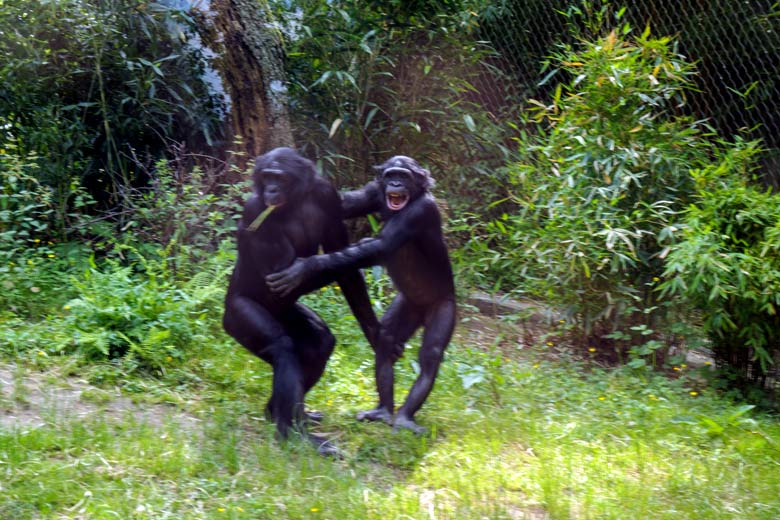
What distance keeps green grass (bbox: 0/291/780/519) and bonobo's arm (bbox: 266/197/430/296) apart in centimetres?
74

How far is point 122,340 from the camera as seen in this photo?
4605 mm

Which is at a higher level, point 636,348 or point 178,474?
point 178,474

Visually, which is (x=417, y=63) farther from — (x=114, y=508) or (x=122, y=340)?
(x=114, y=508)

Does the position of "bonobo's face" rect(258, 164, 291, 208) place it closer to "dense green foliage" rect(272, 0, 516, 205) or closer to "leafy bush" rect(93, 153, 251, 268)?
"leafy bush" rect(93, 153, 251, 268)

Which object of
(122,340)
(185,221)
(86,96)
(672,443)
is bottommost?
(672,443)

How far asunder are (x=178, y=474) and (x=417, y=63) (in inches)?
181

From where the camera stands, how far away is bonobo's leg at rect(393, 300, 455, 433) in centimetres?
423

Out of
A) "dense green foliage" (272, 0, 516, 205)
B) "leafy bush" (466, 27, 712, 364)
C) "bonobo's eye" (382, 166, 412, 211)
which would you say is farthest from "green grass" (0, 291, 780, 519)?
"dense green foliage" (272, 0, 516, 205)

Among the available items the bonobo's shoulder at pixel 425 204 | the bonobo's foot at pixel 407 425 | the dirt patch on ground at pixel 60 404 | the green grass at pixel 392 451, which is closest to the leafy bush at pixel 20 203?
the green grass at pixel 392 451

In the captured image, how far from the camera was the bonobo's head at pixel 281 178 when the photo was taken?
162 inches

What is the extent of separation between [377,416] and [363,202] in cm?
116

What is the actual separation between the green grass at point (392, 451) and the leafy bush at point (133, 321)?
0.12m

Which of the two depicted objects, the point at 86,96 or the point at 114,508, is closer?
the point at 114,508

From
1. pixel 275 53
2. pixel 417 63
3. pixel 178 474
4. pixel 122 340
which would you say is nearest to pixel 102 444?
pixel 178 474
